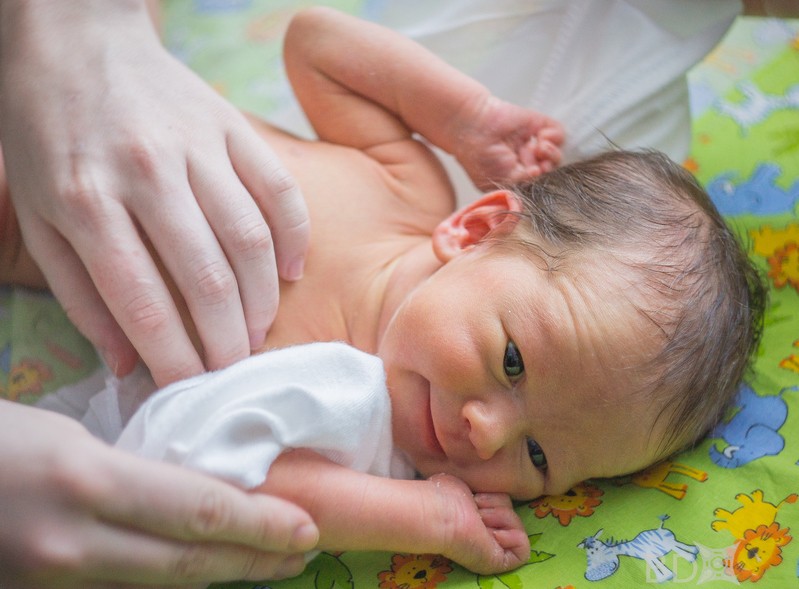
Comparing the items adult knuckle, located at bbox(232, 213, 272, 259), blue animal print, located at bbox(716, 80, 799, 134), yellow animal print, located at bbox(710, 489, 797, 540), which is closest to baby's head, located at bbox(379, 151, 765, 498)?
yellow animal print, located at bbox(710, 489, 797, 540)

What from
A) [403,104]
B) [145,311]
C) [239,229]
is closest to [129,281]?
[145,311]

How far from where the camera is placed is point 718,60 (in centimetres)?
219

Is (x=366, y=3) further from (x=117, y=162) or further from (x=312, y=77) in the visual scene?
(x=117, y=162)

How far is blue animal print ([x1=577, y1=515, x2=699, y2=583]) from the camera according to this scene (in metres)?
1.12

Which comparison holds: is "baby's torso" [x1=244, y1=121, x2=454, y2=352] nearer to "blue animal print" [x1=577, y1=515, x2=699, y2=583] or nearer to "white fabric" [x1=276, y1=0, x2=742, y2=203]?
"white fabric" [x1=276, y1=0, x2=742, y2=203]

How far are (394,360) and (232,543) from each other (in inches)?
15.3

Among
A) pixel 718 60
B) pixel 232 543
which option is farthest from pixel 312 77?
pixel 718 60

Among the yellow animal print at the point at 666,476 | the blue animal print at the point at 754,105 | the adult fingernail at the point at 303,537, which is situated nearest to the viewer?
the adult fingernail at the point at 303,537

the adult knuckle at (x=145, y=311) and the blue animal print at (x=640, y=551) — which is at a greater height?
the adult knuckle at (x=145, y=311)

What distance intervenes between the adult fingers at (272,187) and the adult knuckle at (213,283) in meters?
0.14

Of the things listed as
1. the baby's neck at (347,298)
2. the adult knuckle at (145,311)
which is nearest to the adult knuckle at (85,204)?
the adult knuckle at (145,311)

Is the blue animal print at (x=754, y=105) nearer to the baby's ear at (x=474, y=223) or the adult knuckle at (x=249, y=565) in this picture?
the baby's ear at (x=474, y=223)

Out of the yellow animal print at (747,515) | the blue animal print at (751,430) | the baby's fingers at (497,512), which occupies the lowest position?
the baby's fingers at (497,512)

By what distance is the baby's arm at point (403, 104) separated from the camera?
1.57 meters
